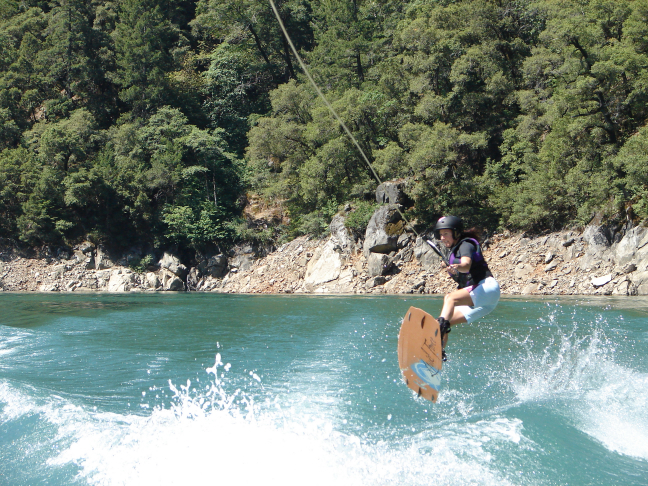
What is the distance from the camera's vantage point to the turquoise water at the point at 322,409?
460 centimetres

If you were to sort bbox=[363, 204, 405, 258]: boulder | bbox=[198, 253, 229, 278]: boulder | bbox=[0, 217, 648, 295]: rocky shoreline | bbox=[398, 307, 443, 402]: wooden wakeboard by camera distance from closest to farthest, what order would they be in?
bbox=[398, 307, 443, 402]: wooden wakeboard → bbox=[0, 217, 648, 295]: rocky shoreline → bbox=[363, 204, 405, 258]: boulder → bbox=[198, 253, 229, 278]: boulder

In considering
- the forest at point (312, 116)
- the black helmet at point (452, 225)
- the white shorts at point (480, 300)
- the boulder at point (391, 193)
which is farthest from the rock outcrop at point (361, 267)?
the black helmet at point (452, 225)

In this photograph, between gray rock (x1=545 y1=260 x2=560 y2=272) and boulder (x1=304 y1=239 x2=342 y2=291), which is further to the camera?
boulder (x1=304 y1=239 x2=342 y2=291)

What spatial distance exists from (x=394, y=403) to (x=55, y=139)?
32.0 metres

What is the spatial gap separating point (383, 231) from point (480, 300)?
61.9 feet

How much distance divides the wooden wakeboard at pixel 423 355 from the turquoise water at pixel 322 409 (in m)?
0.35

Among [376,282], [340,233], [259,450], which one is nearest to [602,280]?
[376,282]

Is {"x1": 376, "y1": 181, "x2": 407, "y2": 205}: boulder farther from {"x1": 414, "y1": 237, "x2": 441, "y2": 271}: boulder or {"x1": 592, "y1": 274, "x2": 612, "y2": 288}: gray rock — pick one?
{"x1": 592, "y1": 274, "x2": 612, "y2": 288}: gray rock

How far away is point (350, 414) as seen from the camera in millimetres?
6121

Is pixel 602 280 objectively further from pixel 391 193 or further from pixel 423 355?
pixel 423 355

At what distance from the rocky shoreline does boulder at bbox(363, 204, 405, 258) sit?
5cm

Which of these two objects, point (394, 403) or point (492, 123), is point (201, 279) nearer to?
point (492, 123)

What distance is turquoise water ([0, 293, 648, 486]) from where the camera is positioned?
4602 millimetres

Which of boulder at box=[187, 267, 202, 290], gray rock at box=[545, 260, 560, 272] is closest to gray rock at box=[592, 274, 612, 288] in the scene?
gray rock at box=[545, 260, 560, 272]
